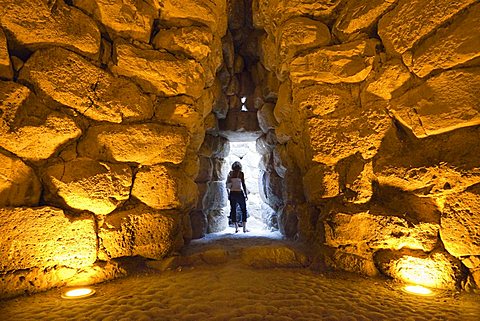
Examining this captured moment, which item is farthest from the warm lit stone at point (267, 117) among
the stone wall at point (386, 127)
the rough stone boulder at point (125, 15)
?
the rough stone boulder at point (125, 15)

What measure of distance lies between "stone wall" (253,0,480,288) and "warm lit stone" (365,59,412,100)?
0.5 inches

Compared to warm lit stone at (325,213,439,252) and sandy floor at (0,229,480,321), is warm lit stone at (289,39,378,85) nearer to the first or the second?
warm lit stone at (325,213,439,252)

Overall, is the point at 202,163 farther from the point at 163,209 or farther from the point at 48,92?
the point at 48,92

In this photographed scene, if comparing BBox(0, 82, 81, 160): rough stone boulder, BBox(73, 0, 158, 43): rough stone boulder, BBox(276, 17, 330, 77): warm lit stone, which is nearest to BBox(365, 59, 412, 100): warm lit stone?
BBox(276, 17, 330, 77): warm lit stone

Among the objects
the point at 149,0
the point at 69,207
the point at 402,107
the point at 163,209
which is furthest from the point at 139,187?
the point at 402,107

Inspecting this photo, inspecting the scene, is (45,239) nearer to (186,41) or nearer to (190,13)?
(186,41)

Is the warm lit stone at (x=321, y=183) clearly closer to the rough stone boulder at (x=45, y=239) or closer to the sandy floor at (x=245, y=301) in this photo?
the sandy floor at (x=245, y=301)

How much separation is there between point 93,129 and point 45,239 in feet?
4.22

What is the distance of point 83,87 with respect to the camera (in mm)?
3141

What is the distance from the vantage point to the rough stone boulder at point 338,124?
11.3 feet

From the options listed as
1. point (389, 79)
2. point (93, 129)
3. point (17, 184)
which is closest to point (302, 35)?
point (389, 79)

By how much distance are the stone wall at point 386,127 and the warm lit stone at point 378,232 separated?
0.01m

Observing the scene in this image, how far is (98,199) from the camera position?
3.18 m

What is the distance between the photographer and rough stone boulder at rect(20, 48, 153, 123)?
115 inches
